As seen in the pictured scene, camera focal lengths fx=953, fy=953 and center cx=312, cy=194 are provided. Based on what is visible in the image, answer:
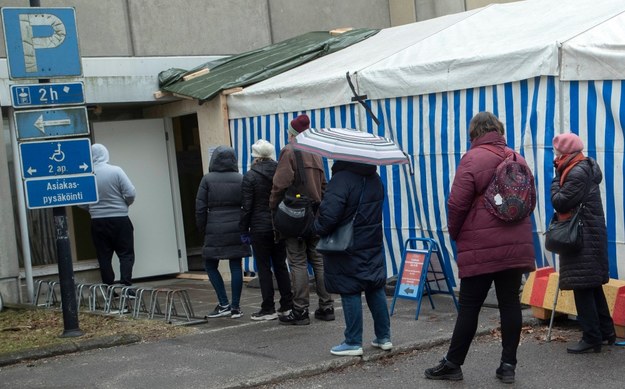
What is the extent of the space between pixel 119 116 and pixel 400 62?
532cm

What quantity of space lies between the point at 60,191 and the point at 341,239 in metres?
2.91

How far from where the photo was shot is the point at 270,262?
931cm

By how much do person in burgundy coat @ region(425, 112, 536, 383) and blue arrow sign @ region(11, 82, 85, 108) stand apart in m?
3.89

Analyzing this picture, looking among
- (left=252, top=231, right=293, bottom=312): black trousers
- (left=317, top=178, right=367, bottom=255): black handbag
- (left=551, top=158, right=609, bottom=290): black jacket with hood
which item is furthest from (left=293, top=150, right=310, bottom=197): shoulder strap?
(left=551, top=158, right=609, bottom=290): black jacket with hood

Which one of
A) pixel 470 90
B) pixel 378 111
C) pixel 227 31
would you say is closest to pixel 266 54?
pixel 227 31

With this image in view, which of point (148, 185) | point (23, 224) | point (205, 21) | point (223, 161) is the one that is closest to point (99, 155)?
point (23, 224)

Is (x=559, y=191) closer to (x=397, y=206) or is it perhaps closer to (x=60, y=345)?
(x=397, y=206)

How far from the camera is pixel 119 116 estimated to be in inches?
555

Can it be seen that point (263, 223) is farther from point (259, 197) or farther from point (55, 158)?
point (55, 158)

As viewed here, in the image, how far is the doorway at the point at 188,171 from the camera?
14.2m

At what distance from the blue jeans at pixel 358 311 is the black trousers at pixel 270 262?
185cm

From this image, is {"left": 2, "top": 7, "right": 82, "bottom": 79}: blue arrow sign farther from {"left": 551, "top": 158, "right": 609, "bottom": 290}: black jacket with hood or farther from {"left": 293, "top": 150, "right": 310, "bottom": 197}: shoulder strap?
{"left": 551, "top": 158, "right": 609, "bottom": 290}: black jacket with hood

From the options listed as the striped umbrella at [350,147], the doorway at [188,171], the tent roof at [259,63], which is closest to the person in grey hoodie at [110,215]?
the tent roof at [259,63]

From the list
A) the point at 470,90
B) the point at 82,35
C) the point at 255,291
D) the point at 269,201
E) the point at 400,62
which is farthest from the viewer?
the point at 82,35
